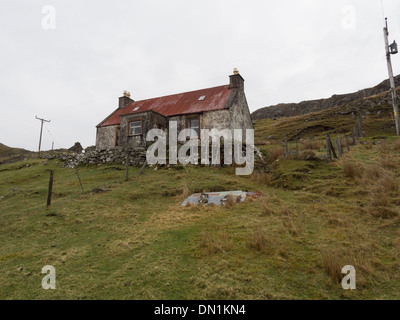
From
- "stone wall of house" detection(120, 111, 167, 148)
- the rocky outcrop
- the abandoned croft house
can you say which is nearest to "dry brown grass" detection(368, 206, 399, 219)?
the abandoned croft house

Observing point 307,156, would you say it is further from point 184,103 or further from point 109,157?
point 109,157

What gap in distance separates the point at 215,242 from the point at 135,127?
18.8 meters

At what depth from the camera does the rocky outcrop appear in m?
71.5

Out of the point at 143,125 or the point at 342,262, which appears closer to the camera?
the point at 342,262

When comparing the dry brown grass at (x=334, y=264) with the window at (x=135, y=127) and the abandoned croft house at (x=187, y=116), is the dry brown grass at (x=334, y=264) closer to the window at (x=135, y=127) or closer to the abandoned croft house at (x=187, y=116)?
the abandoned croft house at (x=187, y=116)

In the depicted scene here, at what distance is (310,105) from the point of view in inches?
3398

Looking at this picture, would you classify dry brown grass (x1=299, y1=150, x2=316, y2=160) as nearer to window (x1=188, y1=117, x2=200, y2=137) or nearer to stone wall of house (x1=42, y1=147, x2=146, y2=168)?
window (x1=188, y1=117, x2=200, y2=137)

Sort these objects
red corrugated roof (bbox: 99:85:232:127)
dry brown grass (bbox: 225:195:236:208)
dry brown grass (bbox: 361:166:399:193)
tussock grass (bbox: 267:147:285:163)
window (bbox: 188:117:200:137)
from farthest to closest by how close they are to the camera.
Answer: red corrugated roof (bbox: 99:85:232:127)
window (bbox: 188:117:200:137)
tussock grass (bbox: 267:147:285:163)
dry brown grass (bbox: 225:195:236:208)
dry brown grass (bbox: 361:166:399:193)

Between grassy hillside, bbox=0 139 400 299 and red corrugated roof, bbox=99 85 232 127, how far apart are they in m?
11.5

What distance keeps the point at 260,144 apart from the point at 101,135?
59.3 ft

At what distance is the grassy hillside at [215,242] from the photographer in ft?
14.6

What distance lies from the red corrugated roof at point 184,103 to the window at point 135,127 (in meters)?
1.12

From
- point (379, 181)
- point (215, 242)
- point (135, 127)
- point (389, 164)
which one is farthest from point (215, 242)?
point (135, 127)
